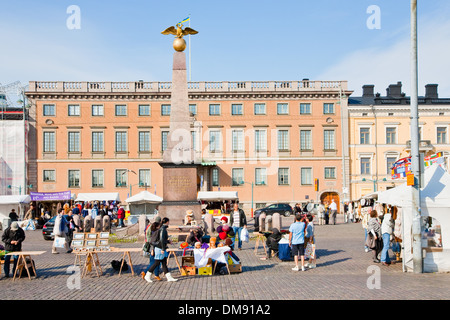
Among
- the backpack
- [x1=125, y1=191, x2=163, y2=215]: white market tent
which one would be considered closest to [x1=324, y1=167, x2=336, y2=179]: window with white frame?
[x1=125, y1=191, x2=163, y2=215]: white market tent

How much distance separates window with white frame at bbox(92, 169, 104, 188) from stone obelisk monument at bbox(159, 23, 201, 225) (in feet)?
93.1

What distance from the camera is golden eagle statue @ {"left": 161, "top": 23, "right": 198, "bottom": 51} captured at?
23.6 meters

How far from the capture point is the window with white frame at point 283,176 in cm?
4997

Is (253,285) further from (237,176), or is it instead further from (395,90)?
(395,90)

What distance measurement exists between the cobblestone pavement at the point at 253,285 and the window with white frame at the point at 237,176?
113 ft

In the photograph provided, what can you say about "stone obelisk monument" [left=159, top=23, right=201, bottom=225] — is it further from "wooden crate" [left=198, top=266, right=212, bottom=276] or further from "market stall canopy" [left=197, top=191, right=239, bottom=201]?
"market stall canopy" [left=197, top=191, right=239, bottom=201]

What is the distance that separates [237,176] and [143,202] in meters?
18.7

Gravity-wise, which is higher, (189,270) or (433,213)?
(433,213)

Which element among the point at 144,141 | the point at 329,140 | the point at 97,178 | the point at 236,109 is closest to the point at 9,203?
the point at 97,178

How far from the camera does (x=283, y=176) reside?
50094 mm

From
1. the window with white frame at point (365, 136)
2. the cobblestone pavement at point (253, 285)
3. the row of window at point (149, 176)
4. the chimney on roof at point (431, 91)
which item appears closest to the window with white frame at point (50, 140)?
the row of window at point (149, 176)

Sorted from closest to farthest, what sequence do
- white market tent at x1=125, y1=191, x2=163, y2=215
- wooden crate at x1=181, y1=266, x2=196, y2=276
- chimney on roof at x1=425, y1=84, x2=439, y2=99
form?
wooden crate at x1=181, y1=266, x2=196, y2=276 → white market tent at x1=125, y1=191, x2=163, y2=215 → chimney on roof at x1=425, y1=84, x2=439, y2=99

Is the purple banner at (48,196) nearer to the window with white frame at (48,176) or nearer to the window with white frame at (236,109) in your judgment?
the window with white frame at (48,176)
